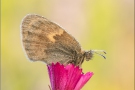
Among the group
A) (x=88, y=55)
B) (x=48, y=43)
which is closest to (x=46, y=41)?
(x=48, y=43)

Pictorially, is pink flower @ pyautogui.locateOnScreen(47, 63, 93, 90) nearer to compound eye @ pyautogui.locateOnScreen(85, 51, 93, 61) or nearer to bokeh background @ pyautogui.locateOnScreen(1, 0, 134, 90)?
compound eye @ pyautogui.locateOnScreen(85, 51, 93, 61)

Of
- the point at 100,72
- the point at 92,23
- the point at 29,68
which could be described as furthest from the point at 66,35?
the point at 92,23

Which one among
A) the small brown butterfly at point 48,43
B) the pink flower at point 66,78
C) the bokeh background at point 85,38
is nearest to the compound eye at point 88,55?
the small brown butterfly at point 48,43

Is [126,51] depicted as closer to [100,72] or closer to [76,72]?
[100,72]

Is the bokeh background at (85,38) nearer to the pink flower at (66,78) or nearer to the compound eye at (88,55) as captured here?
the compound eye at (88,55)

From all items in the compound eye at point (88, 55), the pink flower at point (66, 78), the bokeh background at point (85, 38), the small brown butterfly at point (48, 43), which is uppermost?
the bokeh background at point (85, 38)

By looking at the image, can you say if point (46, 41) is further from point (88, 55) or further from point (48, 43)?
point (88, 55)
